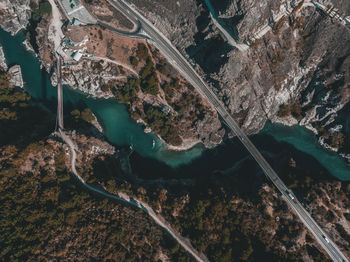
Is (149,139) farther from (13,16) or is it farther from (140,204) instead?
(13,16)

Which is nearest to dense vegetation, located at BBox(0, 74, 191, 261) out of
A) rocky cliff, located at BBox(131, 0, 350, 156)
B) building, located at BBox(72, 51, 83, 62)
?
building, located at BBox(72, 51, 83, 62)

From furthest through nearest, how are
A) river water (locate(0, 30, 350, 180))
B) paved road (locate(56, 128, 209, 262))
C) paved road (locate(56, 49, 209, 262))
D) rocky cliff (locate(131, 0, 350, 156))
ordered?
1. river water (locate(0, 30, 350, 180))
2. rocky cliff (locate(131, 0, 350, 156))
3. paved road (locate(56, 49, 209, 262))
4. paved road (locate(56, 128, 209, 262))

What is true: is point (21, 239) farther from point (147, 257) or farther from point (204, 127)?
point (204, 127)

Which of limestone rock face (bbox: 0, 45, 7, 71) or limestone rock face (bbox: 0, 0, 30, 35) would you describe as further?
limestone rock face (bbox: 0, 0, 30, 35)

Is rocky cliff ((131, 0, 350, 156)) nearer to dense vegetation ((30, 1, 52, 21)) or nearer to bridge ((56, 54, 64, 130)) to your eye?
dense vegetation ((30, 1, 52, 21))

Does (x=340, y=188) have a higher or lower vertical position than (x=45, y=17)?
higher

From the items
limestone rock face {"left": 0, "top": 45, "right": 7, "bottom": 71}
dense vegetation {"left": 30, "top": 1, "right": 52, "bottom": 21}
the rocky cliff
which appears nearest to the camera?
the rocky cliff

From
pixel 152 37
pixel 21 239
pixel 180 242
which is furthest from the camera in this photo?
pixel 152 37

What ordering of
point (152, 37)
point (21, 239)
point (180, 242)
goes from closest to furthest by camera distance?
point (21, 239) < point (180, 242) < point (152, 37)

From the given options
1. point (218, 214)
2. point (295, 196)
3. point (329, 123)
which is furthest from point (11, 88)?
point (329, 123)
